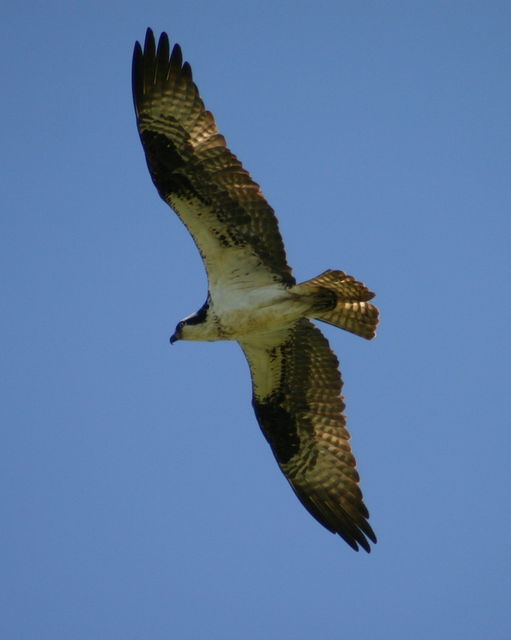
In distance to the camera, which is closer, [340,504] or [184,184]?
[184,184]

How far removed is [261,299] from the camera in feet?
32.4

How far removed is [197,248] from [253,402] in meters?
1.75

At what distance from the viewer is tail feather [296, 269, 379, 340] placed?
969 centimetres

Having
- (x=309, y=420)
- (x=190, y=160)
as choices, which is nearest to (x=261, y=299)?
(x=190, y=160)

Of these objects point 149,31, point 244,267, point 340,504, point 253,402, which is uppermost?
point 149,31

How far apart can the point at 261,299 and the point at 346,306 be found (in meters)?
0.73

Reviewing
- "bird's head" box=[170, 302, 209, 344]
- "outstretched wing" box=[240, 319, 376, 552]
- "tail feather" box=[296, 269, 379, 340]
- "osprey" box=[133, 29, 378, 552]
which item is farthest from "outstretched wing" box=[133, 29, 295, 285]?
"outstretched wing" box=[240, 319, 376, 552]

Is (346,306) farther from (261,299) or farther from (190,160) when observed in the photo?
(190,160)

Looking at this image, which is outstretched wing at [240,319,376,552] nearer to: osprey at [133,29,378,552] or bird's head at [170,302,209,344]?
osprey at [133,29,378,552]

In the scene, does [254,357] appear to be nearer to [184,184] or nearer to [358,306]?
[358,306]

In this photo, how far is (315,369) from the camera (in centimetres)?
1055

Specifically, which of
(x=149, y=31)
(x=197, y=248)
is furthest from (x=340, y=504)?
(x=149, y=31)

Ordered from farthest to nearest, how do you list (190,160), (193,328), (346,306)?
(193,328), (346,306), (190,160)

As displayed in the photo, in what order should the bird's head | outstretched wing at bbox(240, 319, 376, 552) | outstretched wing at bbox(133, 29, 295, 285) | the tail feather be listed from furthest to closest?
outstretched wing at bbox(240, 319, 376, 552) < the bird's head < the tail feather < outstretched wing at bbox(133, 29, 295, 285)
